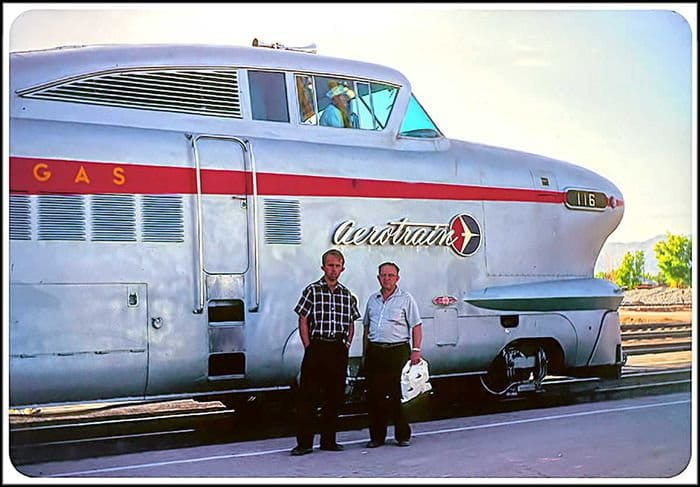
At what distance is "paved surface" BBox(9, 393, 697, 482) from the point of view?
5.84m

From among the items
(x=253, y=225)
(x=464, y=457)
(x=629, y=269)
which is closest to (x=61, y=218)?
(x=253, y=225)

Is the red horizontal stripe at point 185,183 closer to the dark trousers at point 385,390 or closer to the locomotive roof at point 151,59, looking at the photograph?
the locomotive roof at point 151,59

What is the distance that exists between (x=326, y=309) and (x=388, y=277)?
1.91 feet

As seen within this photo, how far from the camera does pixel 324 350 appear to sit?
651 centimetres

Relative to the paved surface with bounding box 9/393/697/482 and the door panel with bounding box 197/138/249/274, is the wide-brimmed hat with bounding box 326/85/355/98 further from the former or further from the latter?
the paved surface with bounding box 9/393/697/482

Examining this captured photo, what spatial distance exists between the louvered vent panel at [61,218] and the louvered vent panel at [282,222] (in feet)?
4.53

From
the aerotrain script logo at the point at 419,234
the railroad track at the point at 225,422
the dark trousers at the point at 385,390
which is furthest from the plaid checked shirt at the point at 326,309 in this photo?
the railroad track at the point at 225,422

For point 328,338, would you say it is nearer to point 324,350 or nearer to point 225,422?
point 324,350

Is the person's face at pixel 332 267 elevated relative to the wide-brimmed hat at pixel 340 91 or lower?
lower

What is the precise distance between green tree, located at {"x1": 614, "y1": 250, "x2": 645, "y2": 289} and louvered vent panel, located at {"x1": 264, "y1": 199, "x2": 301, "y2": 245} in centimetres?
382

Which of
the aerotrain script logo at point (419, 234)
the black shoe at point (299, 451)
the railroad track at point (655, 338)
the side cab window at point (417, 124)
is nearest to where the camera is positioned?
the black shoe at point (299, 451)

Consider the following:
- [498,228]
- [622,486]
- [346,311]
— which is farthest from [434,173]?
[622,486]

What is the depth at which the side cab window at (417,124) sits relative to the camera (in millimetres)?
7930

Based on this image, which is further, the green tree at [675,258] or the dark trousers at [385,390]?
the green tree at [675,258]
